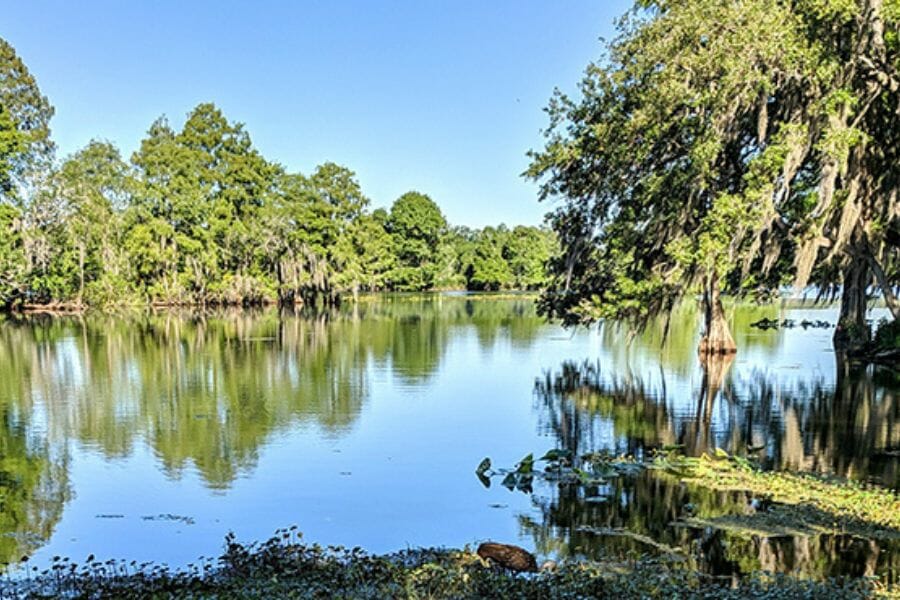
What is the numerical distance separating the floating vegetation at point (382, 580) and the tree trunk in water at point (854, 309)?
58.6 ft

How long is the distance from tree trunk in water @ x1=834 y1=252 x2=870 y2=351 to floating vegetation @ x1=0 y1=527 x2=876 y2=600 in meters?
17.9

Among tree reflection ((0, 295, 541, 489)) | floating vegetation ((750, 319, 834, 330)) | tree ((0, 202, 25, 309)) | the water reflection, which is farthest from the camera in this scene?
tree ((0, 202, 25, 309))

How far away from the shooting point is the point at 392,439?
13281 millimetres

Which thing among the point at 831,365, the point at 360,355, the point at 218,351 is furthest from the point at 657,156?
the point at 218,351

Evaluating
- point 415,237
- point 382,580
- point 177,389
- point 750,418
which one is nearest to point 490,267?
point 415,237

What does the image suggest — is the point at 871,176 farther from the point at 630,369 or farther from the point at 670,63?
the point at 630,369

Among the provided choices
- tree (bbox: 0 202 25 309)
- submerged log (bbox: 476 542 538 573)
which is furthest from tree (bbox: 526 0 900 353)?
tree (bbox: 0 202 25 309)

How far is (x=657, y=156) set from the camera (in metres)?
19.8

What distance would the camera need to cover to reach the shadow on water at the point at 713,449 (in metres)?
7.30

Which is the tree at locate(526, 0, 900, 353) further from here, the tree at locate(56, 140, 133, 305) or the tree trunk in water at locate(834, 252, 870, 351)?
the tree at locate(56, 140, 133, 305)

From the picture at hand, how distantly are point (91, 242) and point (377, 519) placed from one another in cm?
4432

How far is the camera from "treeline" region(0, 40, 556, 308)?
143ft

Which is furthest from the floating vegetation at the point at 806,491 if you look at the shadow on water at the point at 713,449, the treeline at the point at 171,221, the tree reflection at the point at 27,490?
the treeline at the point at 171,221

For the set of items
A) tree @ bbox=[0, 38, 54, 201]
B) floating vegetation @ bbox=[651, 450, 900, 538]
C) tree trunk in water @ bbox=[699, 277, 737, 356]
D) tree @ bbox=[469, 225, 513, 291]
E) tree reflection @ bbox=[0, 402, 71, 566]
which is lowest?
tree reflection @ bbox=[0, 402, 71, 566]
